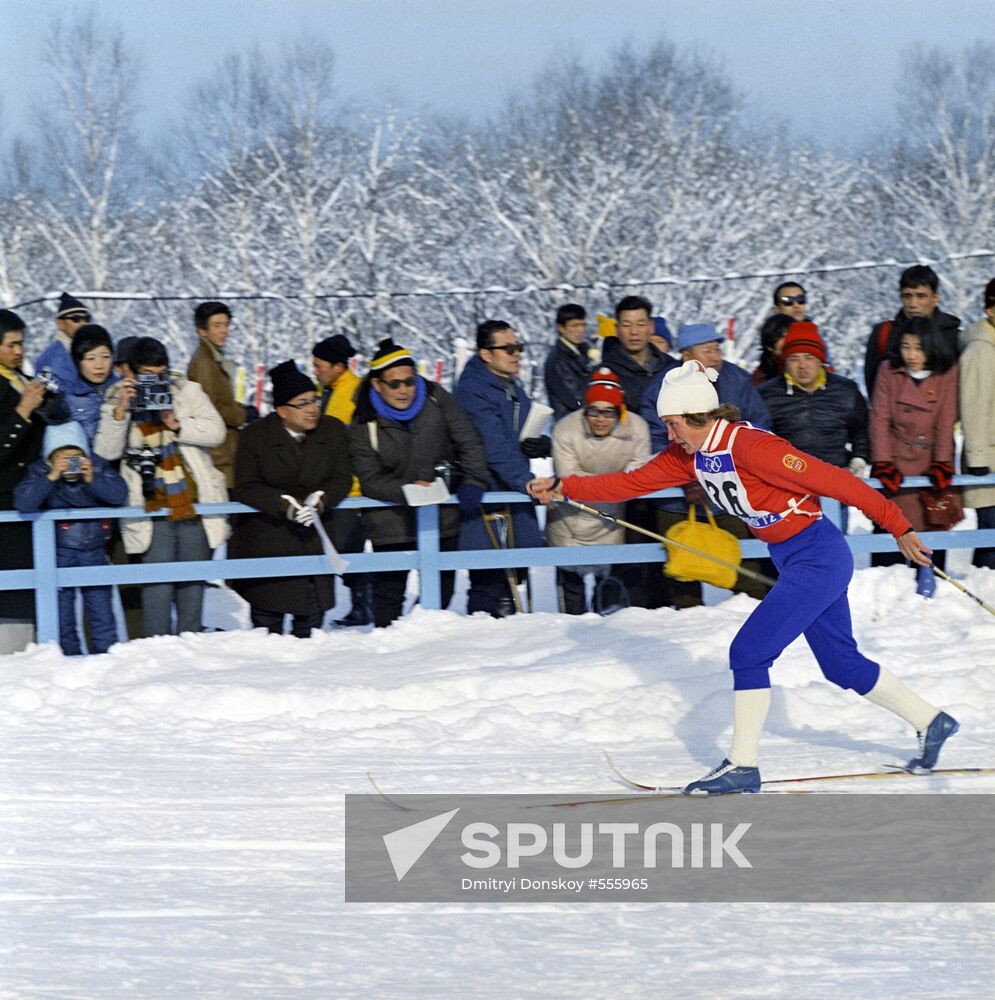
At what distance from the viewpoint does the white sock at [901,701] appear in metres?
5.43

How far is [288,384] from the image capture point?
752 centimetres

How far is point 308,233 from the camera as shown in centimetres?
3394

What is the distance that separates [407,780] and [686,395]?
71.0 inches

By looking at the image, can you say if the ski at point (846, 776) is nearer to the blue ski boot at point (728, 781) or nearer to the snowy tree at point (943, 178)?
the blue ski boot at point (728, 781)

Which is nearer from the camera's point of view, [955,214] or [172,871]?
[172,871]

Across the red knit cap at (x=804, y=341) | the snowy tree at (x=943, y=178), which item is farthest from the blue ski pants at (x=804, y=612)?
the snowy tree at (x=943, y=178)

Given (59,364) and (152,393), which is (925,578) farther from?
(59,364)

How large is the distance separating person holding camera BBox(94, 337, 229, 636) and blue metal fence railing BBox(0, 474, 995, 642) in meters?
0.12

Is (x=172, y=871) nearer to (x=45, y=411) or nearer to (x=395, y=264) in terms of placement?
(x=45, y=411)

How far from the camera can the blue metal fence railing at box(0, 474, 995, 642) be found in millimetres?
7492

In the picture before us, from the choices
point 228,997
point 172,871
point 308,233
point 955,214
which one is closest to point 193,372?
point 172,871

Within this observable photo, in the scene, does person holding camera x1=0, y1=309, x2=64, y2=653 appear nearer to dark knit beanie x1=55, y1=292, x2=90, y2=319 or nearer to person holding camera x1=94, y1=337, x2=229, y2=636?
person holding camera x1=94, y1=337, x2=229, y2=636

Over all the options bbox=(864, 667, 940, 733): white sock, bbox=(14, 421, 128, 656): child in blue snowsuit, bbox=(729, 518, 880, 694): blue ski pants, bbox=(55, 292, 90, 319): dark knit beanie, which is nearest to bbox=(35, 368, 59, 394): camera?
bbox=(14, 421, 128, 656): child in blue snowsuit

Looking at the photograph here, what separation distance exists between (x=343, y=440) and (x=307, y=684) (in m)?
1.49
